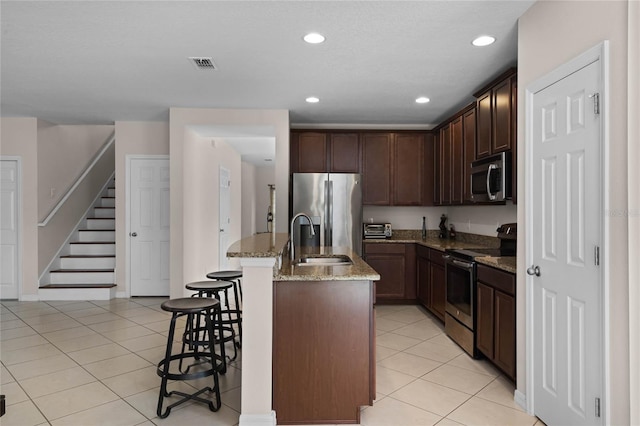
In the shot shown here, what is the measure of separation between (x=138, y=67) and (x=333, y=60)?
1714mm

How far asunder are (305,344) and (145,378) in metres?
1.48

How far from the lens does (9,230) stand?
5.75 m

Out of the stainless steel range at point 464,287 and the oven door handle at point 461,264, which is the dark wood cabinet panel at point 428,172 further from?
the oven door handle at point 461,264

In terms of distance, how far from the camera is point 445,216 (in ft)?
19.1

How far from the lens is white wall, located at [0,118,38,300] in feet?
18.6

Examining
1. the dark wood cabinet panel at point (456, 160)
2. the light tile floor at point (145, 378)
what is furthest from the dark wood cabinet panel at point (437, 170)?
the light tile floor at point (145, 378)

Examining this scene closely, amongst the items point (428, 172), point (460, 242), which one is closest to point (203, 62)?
point (428, 172)

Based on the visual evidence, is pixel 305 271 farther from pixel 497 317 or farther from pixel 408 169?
pixel 408 169

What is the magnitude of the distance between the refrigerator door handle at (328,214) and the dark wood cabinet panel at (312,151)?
0.50m

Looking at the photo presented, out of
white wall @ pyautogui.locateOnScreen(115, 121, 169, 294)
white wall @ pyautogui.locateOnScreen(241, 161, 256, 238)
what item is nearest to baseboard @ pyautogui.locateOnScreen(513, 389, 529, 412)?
white wall @ pyautogui.locateOnScreen(115, 121, 169, 294)

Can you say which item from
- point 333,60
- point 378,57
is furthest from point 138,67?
point 378,57

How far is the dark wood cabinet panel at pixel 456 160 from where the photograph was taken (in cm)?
461

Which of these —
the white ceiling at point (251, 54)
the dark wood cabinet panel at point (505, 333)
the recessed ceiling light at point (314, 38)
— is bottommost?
the dark wood cabinet panel at point (505, 333)

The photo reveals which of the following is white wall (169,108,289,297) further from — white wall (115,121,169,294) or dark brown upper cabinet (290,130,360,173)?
white wall (115,121,169,294)
